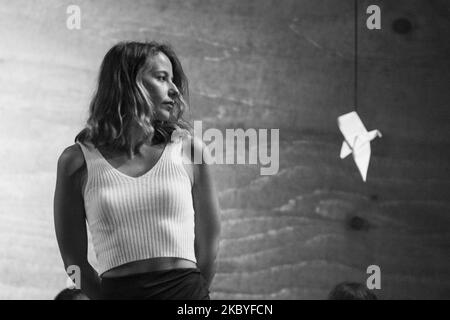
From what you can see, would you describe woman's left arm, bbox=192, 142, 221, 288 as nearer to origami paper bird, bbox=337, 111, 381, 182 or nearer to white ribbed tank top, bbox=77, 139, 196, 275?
white ribbed tank top, bbox=77, 139, 196, 275

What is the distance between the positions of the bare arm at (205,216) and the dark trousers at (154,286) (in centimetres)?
18

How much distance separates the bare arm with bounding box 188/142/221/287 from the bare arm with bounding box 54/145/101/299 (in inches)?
9.2

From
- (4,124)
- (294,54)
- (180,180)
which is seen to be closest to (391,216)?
(294,54)

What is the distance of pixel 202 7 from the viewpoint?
2.37 meters

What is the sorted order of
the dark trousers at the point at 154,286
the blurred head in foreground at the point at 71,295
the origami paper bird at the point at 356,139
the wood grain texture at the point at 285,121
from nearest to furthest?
1. the dark trousers at the point at 154,286
2. the blurred head in foreground at the point at 71,295
3. the wood grain texture at the point at 285,121
4. the origami paper bird at the point at 356,139

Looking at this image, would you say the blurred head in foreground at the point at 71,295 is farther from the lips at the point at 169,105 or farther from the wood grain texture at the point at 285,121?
the lips at the point at 169,105

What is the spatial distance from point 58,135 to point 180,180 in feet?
2.37

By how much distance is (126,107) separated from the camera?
5.64 feet

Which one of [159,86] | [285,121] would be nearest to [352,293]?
[285,121]

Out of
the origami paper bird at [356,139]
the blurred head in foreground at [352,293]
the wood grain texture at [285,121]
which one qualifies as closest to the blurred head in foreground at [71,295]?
the wood grain texture at [285,121]

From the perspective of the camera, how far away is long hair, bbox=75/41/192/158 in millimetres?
1689

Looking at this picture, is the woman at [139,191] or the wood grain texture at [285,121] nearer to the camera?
the woman at [139,191]

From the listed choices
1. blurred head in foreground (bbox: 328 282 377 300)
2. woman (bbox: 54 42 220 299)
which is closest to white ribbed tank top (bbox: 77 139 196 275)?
woman (bbox: 54 42 220 299)

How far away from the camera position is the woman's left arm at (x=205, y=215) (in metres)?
1.72
